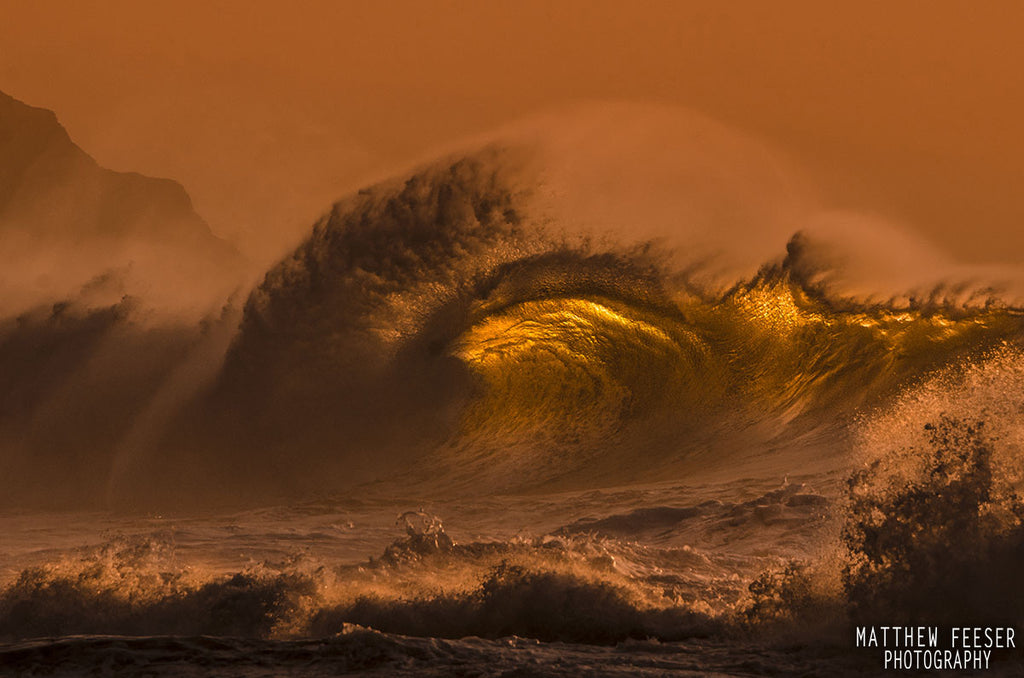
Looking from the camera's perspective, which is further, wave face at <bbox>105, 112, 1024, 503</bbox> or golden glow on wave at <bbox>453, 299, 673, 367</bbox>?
golden glow on wave at <bbox>453, 299, 673, 367</bbox>

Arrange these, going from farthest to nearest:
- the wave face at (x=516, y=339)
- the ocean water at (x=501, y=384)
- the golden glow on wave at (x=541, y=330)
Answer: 1. the golden glow on wave at (x=541, y=330)
2. the wave face at (x=516, y=339)
3. the ocean water at (x=501, y=384)

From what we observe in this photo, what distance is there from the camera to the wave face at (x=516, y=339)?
35.4 ft

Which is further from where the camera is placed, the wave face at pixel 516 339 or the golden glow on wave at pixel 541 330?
the golden glow on wave at pixel 541 330

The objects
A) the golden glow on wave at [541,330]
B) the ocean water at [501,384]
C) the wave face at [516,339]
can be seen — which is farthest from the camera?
the golden glow on wave at [541,330]

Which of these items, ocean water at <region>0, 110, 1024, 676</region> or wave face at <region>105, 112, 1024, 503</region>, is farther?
wave face at <region>105, 112, 1024, 503</region>

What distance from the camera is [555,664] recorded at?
4371 millimetres

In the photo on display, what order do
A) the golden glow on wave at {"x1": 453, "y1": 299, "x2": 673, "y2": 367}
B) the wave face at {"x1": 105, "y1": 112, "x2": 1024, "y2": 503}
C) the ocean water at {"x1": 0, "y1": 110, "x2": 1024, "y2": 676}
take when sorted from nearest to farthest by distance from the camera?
the ocean water at {"x1": 0, "y1": 110, "x2": 1024, "y2": 676} < the wave face at {"x1": 105, "y1": 112, "x2": 1024, "y2": 503} < the golden glow on wave at {"x1": 453, "y1": 299, "x2": 673, "y2": 367}

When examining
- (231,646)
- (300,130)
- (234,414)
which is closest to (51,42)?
(300,130)

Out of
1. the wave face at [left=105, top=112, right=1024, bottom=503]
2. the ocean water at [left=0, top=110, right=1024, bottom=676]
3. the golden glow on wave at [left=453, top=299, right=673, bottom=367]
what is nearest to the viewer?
the ocean water at [left=0, top=110, right=1024, bottom=676]

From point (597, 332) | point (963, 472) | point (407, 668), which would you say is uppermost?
point (597, 332)

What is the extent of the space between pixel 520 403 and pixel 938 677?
7.13 meters

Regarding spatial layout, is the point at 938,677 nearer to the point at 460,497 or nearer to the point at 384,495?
the point at 460,497

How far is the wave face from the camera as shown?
10805mm

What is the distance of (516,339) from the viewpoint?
37.7ft
